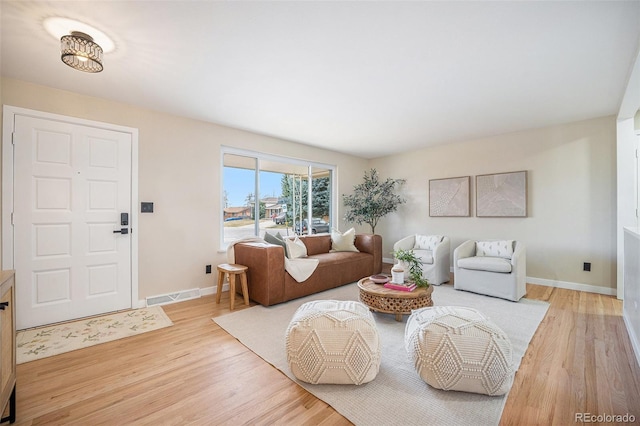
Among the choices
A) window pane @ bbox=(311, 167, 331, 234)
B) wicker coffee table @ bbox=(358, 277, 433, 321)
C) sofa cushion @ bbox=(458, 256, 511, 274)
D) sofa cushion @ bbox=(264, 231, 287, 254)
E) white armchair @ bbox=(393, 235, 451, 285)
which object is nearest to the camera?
wicker coffee table @ bbox=(358, 277, 433, 321)

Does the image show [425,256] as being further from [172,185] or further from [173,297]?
[172,185]

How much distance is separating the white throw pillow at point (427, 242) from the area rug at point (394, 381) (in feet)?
4.56

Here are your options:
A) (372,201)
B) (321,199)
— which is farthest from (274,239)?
(372,201)

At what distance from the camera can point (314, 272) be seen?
3.63m

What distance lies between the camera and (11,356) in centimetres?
150

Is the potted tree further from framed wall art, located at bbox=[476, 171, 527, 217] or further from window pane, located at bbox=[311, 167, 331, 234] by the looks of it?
framed wall art, located at bbox=[476, 171, 527, 217]

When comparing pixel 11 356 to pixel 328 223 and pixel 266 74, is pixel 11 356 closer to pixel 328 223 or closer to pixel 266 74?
pixel 266 74

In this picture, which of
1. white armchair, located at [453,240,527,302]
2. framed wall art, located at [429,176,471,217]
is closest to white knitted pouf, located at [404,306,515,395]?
white armchair, located at [453,240,527,302]

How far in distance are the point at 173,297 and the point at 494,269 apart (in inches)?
162

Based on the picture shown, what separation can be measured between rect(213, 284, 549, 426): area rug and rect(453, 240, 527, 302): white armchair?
0.25 metres

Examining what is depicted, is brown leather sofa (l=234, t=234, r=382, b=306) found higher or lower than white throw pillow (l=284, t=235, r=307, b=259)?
lower

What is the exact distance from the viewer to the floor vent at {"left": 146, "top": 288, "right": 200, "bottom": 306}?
10.9 feet

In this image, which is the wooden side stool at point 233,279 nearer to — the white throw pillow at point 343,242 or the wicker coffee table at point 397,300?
the wicker coffee table at point 397,300

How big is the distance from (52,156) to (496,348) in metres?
4.19
